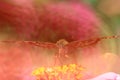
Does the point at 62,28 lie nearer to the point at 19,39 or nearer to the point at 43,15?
the point at 43,15

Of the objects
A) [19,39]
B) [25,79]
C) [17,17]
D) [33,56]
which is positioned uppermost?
[17,17]

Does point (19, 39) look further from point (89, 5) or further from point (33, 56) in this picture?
point (89, 5)

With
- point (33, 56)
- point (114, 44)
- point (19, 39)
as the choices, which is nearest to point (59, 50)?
point (33, 56)

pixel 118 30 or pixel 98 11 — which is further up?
pixel 98 11

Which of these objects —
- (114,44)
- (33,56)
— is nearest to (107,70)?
(114,44)

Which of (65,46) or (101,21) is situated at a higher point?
(101,21)

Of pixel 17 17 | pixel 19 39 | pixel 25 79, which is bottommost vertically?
pixel 25 79

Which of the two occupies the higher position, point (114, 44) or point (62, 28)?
point (62, 28)
